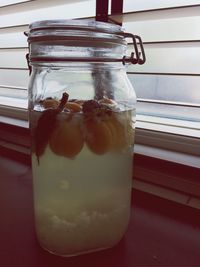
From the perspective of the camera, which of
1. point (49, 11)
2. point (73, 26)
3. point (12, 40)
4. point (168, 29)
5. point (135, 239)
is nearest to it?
point (73, 26)

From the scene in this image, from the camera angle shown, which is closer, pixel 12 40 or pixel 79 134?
pixel 79 134

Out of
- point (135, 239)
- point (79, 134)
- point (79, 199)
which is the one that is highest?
point (79, 134)

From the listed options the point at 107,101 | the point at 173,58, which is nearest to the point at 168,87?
the point at 173,58

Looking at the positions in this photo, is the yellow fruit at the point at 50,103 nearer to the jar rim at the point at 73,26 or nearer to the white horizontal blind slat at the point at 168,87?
the jar rim at the point at 73,26

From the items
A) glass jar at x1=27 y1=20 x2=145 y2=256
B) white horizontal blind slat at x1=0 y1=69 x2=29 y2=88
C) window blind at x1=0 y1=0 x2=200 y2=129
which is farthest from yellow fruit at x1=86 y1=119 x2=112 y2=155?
white horizontal blind slat at x1=0 y1=69 x2=29 y2=88

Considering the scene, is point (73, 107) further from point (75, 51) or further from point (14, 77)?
point (14, 77)

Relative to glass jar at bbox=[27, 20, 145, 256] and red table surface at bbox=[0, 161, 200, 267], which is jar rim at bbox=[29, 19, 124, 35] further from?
red table surface at bbox=[0, 161, 200, 267]

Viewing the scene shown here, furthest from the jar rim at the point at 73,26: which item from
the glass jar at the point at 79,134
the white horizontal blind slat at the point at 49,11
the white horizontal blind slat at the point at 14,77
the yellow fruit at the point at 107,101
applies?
the white horizontal blind slat at the point at 14,77
